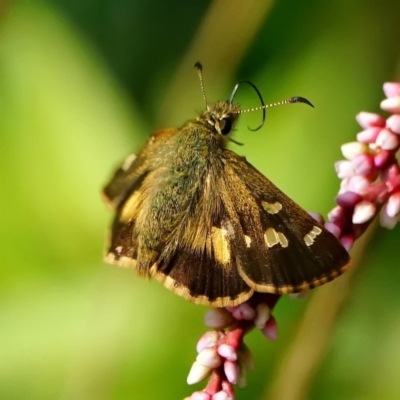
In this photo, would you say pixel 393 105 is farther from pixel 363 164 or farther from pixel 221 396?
pixel 221 396

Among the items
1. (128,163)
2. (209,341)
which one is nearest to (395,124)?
(209,341)

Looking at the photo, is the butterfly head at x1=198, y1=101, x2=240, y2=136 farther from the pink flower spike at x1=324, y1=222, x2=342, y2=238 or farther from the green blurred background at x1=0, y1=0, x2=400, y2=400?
the green blurred background at x1=0, y1=0, x2=400, y2=400

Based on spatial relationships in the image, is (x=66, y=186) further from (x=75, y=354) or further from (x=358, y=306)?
(x=358, y=306)

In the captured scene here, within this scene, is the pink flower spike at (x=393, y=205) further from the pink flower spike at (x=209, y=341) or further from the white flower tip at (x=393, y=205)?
the pink flower spike at (x=209, y=341)

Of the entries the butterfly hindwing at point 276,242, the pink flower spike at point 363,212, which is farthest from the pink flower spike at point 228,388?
the pink flower spike at point 363,212

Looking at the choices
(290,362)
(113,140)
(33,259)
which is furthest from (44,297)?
(290,362)

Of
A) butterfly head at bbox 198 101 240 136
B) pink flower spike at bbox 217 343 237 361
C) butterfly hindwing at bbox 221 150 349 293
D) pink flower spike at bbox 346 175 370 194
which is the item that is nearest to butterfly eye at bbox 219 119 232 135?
butterfly head at bbox 198 101 240 136
